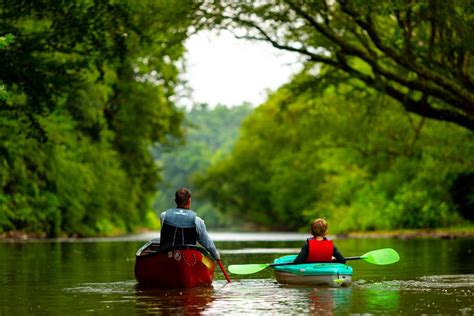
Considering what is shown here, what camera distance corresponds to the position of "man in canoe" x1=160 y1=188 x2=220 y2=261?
1836 cm

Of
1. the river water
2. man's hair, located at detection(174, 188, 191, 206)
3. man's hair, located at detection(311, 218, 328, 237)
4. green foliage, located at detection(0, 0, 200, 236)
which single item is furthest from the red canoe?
green foliage, located at detection(0, 0, 200, 236)

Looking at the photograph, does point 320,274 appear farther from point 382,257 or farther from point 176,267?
point 382,257

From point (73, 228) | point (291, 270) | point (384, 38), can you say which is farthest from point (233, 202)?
point (291, 270)

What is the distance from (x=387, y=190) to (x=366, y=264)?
34300mm

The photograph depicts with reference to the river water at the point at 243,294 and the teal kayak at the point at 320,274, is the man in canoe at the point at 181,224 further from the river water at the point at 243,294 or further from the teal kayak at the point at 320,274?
the teal kayak at the point at 320,274

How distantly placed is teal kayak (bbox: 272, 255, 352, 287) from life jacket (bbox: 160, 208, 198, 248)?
1.78 meters

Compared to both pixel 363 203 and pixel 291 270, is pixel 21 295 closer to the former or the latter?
pixel 291 270

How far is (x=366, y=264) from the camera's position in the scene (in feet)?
87.9

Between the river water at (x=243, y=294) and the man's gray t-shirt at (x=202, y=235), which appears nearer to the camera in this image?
the river water at (x=243, y=294)

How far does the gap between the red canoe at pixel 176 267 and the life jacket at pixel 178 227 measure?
0.84 ft

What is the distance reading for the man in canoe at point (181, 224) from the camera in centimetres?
1836

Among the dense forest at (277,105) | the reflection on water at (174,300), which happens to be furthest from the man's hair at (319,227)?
the dense forest at (277,105)

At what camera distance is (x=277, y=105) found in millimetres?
51750

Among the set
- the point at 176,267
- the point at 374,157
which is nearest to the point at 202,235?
the point at 176,267
